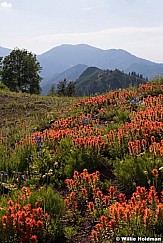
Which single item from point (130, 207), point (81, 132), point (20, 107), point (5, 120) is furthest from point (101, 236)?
point (20, 107)

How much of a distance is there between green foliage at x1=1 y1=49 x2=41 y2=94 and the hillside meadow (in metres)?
54.2

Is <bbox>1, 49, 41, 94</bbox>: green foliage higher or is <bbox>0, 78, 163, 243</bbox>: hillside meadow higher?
<bbox>1, 49, 41, 94</bbox>: green foliage

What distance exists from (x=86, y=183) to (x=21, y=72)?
2384 inches

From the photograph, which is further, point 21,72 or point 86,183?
point 21,72

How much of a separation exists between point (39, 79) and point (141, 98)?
177 feet

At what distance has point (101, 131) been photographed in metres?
7.63

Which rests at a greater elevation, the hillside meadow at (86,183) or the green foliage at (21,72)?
the green foliage at (21,72)

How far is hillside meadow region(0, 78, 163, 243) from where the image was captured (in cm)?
369

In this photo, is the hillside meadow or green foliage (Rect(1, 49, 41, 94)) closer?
the hillside meadow

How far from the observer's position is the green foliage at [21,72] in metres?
63.1

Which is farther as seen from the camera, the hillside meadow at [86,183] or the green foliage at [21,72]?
the green foliage at [21,72]

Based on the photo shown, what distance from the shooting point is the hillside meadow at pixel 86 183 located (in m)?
3.69

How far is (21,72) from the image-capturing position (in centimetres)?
6381

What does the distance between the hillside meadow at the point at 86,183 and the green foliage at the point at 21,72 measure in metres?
54.2
